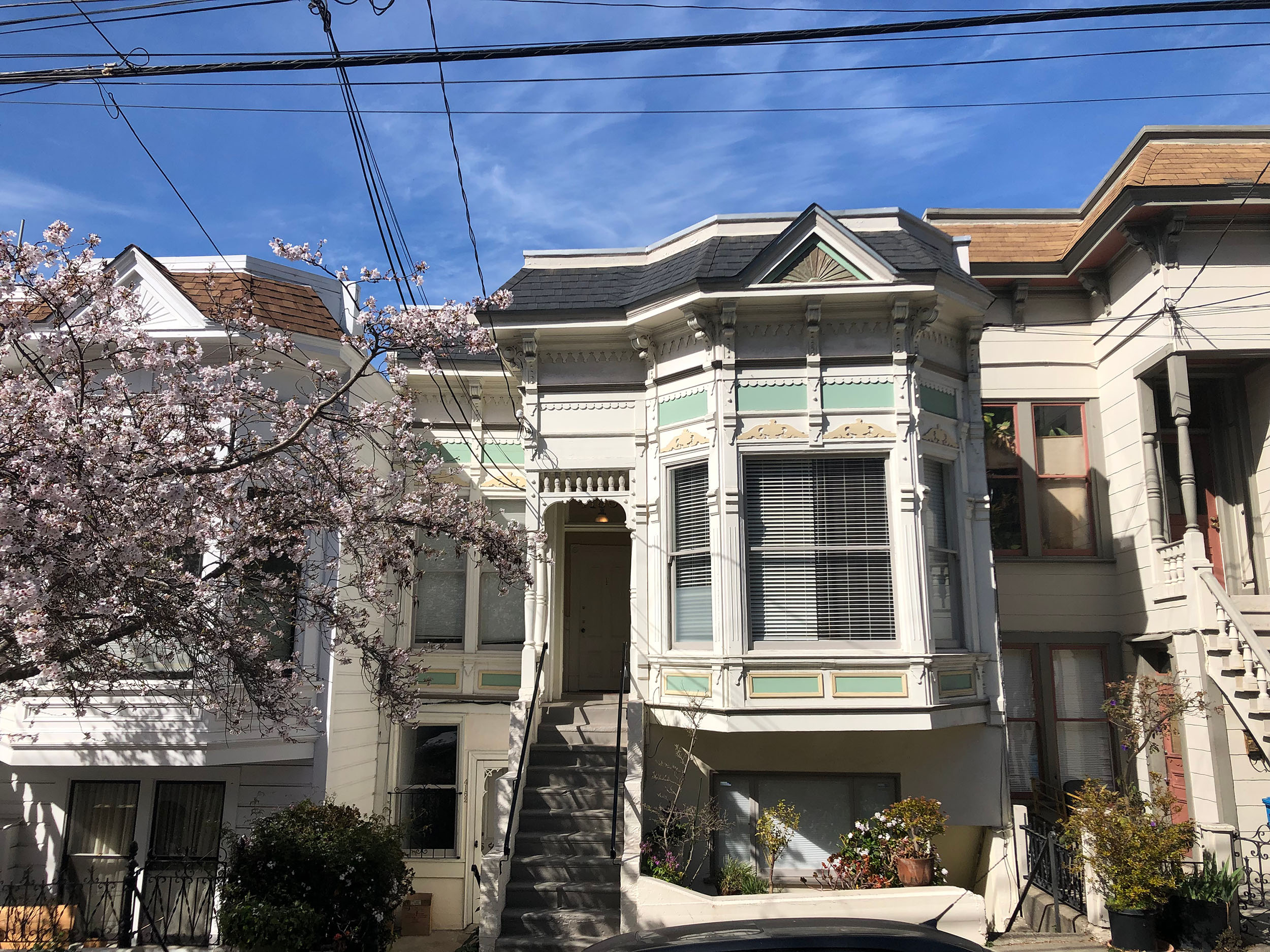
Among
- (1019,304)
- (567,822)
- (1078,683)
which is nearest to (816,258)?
(1019,304)

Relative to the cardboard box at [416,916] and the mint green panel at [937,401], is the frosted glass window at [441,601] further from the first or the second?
the mint green panel at [937,401]

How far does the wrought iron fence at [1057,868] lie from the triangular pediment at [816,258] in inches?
247

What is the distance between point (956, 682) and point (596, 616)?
17.5ft

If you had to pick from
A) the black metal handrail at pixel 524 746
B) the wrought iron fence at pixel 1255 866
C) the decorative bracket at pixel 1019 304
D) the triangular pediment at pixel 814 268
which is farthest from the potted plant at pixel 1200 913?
the decorative bracket at pixel 1019 304

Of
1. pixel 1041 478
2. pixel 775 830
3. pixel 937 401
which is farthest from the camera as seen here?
pixel 1041 478

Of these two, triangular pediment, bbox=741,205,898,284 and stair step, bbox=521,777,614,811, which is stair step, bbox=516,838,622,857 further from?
triangular pediment, bbox=741,205,898,284

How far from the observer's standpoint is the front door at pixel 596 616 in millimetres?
13992

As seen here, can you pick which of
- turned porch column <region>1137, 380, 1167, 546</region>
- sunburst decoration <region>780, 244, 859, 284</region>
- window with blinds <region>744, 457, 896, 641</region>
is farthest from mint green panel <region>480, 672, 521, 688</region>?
turned porch column <region>1137, 380, 1167, 546</region>

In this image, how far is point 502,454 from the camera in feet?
46.4

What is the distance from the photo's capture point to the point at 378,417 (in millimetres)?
9461

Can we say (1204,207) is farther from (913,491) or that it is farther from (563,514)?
(563,514)

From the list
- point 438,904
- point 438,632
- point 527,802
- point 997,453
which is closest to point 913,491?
point 997,453

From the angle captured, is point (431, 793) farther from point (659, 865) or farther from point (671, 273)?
point (671, 273)

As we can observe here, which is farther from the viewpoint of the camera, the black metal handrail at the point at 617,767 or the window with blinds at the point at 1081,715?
the window with blinds at the point at 1081,715
